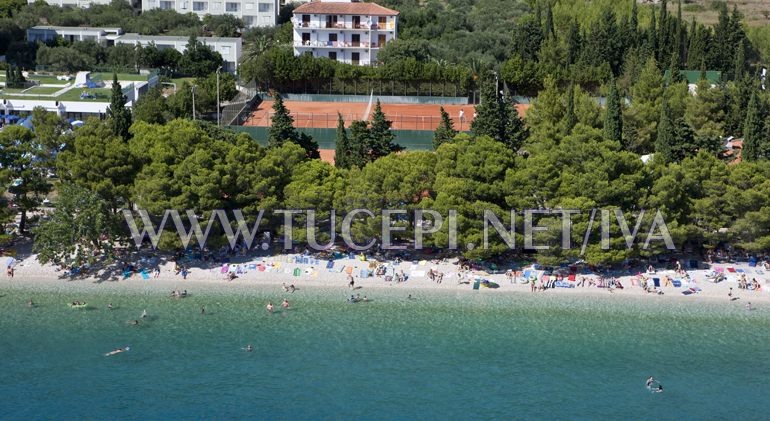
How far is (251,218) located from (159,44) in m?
57.1

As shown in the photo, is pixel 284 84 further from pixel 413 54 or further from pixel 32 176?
pixel 32 176

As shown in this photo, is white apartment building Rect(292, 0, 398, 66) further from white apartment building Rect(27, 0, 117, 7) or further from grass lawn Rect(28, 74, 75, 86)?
white apartment building Rect(27, 0, 117, 7)

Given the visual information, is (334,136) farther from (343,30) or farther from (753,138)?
(753,138)

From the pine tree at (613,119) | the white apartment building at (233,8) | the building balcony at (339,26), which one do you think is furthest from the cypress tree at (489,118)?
the white apartment building at (233,8)

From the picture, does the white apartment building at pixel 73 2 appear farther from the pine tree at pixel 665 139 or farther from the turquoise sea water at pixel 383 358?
the pine tree at pixel 665 139

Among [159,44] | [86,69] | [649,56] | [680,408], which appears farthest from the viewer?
[159,44]

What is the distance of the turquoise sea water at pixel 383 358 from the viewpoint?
41250 millimetres

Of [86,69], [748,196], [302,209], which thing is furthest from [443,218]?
[86,69]

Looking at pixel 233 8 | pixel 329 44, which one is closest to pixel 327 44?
pixel 329 44

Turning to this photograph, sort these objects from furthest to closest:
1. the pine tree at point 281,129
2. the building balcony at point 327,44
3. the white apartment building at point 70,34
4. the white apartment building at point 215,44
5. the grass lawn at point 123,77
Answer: the white apartment building at point 70,34 < the white apartment building at point 215,44 < the building balcony at point 327,44 < the grass lawn at point 123,77 < the pine tree at point 281,129

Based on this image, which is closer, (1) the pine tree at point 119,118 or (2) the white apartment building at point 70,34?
(1) the pine tree at point 119,118

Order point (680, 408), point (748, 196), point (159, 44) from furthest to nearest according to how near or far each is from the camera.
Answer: point (159, 44) → point (748, 196) → point (680, 408)

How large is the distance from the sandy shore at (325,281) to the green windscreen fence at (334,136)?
861 inches

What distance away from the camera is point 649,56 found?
8712cm
